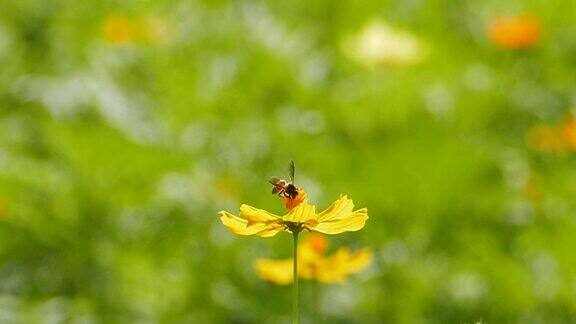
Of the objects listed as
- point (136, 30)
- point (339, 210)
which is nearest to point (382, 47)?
point (136, 30)

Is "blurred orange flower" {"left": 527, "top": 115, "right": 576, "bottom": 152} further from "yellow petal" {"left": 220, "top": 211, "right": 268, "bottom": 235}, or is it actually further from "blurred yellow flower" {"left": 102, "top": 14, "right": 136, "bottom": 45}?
"yellow petal" {"left": 220, "top": 211, "right": 268, "bottom": 235}

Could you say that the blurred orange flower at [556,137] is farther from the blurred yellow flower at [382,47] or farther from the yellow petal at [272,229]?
the yellow petal at [272,229]

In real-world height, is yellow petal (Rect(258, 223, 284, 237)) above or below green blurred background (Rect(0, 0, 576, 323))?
below

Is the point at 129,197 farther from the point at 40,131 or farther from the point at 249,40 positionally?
the point at 249,40

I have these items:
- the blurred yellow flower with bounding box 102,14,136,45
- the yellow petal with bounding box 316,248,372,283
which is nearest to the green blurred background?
the blurred yellow flower with bounding box 102,14,136,45

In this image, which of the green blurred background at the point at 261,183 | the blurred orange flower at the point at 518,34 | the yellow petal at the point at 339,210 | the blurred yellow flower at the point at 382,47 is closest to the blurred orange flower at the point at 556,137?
the green blurred background at the point at 261,183

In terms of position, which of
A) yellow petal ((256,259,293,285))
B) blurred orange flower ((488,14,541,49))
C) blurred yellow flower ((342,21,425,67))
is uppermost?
blurred yellow flower ((342,21,425,67))

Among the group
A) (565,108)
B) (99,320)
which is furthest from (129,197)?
(565,108)
